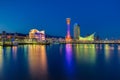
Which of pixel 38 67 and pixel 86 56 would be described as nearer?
pixel 38 67

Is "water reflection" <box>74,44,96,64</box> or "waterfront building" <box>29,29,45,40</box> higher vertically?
"waterfront building" <box>29,29,45,40</box>

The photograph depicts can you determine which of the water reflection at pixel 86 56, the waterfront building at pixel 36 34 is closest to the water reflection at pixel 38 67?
the water reflection at pixel 86 56

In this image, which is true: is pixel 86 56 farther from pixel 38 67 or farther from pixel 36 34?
pixel 36 34

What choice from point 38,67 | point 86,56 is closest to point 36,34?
point 86,56

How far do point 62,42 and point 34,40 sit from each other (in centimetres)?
1884

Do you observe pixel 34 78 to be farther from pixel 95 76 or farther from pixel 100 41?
pixel 100 41

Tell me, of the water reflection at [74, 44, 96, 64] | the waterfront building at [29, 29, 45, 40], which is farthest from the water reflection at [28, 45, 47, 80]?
the waterfront building at [29, 29, 45, 40]

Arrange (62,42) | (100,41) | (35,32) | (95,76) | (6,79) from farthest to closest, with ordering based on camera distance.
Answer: (100,41) → (62,42) → (35,32) → (95,76) → (6,79)

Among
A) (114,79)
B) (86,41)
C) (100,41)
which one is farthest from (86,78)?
(100,41)

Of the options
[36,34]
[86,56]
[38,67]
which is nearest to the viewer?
[38,67]

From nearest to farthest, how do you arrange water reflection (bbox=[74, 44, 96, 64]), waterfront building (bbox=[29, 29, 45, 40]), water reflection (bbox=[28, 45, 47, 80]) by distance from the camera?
1. water reflection (bbox=[28, 45, 47, 80])
2. water reflection (bbox=[74, 44, 96, 64])
3. waterfront building (bbox=[29, 29, 45, 40])

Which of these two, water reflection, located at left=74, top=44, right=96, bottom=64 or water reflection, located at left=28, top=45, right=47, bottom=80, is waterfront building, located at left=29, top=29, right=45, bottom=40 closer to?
water reflection, located at left=74, top=44, right=96, bottom=64

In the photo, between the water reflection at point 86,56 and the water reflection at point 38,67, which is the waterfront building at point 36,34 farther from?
the water reflection at point 38,67

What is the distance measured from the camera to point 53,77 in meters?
12.8
